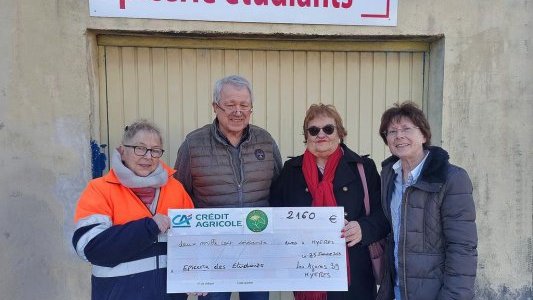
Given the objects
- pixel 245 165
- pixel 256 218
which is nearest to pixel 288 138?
pixel 245 165

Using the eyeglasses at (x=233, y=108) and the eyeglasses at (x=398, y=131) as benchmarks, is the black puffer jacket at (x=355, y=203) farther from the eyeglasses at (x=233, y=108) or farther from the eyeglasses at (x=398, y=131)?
the eyeglasses at (x=233, y=108)

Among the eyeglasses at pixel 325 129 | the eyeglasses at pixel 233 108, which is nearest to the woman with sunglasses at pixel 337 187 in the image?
the eyeglasses at pixel 325 129

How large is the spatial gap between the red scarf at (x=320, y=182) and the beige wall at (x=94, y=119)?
1.40 m

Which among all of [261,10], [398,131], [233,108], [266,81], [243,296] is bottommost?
[243,296]

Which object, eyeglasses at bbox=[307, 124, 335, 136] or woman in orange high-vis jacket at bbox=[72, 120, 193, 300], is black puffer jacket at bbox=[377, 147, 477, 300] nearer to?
eyeglasses at bbox=[307, 124, 335, 136]

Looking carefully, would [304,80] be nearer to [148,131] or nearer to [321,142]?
[321,142]

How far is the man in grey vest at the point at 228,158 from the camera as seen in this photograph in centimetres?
266

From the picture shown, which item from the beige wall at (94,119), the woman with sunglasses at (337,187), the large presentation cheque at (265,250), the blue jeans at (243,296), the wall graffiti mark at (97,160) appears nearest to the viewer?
the large presentation cheque at (265,250)

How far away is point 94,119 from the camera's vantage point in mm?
3518

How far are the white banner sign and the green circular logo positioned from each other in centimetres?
172

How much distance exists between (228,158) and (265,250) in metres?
0.59

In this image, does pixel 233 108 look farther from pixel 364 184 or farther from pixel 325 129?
pixel 364 184

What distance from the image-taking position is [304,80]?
392 centimetres

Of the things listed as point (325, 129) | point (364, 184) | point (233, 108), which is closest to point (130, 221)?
point (233, 108)
